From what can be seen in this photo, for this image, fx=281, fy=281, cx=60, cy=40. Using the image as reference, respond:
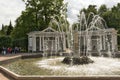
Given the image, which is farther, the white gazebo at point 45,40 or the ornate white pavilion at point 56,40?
the white gazebo at point 45,40

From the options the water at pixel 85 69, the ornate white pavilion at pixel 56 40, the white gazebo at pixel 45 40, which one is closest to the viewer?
the water at pixel 85 69

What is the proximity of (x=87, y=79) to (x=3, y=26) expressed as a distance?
100350mm

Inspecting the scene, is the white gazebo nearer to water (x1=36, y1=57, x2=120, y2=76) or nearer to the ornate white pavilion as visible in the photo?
the ornate white pavilion

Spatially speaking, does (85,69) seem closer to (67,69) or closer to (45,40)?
(67,69)

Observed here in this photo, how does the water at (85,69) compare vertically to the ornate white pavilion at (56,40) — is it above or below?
below

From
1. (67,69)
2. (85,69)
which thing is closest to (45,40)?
(67,69)

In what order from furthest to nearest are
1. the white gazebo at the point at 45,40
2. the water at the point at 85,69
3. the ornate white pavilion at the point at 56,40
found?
the white gazebo at the point at 45,40, the ornate white pavilion at the point at 56,40, the water at the point at 85,69

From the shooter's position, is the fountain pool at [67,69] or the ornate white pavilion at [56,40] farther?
the ornate white pavilion at [56,40]

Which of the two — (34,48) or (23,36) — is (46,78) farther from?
(23,36)

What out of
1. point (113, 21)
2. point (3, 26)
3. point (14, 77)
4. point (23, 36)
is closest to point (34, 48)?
point (23, 36)

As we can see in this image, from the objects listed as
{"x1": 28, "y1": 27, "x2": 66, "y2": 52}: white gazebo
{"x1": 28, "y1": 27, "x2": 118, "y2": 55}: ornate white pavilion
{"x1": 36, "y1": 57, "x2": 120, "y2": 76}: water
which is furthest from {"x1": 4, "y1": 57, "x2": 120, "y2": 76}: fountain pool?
{"x1": 28, "y1": 27, "x2": 66, "y2": 52}: white gazebo

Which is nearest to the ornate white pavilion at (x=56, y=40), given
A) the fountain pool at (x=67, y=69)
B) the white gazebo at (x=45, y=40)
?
the white gazebo at (x=45, y=40)

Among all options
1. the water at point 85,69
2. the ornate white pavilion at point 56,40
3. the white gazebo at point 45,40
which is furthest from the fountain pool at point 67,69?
the white gazebo at point 45,40

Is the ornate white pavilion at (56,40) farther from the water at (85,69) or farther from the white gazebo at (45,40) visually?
the water at (85,69)
